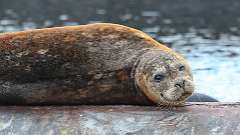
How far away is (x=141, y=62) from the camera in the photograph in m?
6.49

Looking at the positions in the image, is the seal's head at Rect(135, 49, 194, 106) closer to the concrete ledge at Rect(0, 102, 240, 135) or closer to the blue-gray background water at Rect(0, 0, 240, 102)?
the concrete ledge at Rect(0, 102, 240, 135)

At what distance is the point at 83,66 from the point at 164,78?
82 cm

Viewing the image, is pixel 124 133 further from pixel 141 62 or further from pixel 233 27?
pixel 233 27

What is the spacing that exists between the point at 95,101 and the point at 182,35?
50.8 feet

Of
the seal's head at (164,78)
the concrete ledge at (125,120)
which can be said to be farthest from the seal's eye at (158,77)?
the concrete ledge at (125,120)

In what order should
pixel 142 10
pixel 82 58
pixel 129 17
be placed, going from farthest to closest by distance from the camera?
pixel 142 10 → pixel 129 17 → pixel 82 58

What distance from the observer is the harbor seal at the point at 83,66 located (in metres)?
6.53

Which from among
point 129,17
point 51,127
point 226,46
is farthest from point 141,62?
point 129,17

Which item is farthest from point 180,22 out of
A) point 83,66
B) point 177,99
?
point 177,99

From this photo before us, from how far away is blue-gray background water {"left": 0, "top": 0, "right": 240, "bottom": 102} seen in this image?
1537 cm

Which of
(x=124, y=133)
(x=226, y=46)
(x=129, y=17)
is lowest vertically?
(x=124, y=133)

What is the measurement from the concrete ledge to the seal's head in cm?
12

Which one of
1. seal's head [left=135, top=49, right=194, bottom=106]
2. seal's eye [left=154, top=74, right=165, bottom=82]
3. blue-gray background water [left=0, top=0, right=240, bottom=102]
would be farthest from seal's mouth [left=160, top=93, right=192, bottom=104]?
blue-gray background water [left=0, top=0, right=240, bottom=102]

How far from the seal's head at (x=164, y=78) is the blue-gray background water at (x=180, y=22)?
5.78 metres
